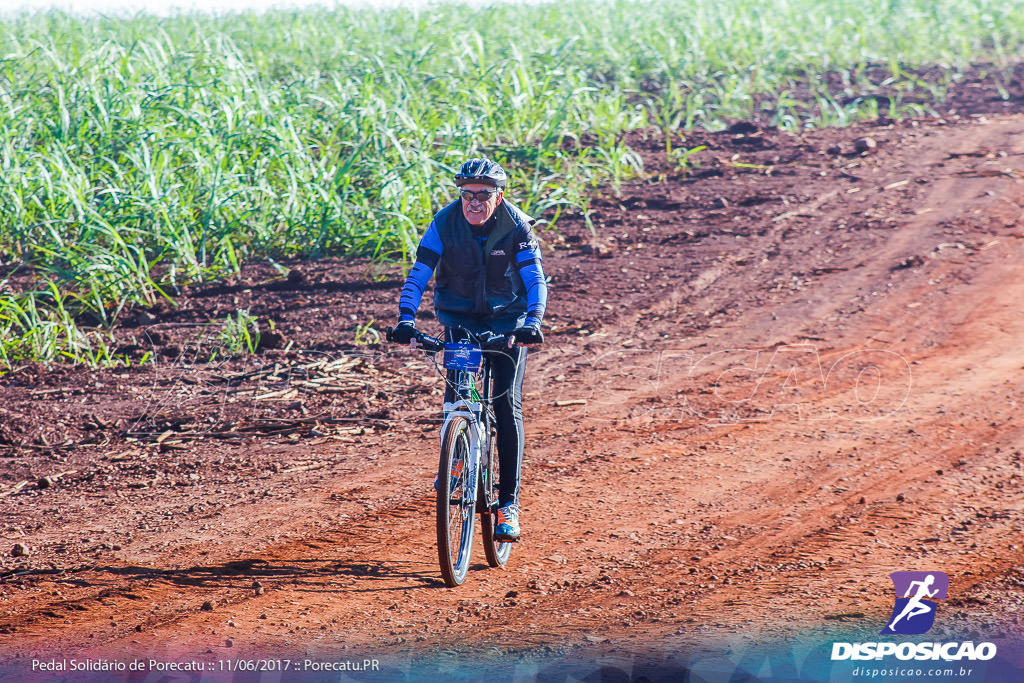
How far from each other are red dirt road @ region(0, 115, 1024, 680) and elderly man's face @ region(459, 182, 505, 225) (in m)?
1.77

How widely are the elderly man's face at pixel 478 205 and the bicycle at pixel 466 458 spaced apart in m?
0.56

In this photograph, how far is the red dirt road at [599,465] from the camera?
430cm

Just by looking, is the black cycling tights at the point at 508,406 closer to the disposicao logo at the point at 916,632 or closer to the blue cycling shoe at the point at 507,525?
the blue cycling shoe at the point at 507,525

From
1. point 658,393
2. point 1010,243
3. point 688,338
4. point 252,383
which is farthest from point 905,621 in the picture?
point 1010,243

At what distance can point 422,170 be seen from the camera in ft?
35.4

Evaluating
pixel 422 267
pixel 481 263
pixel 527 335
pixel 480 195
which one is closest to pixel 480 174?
pixel 480 195

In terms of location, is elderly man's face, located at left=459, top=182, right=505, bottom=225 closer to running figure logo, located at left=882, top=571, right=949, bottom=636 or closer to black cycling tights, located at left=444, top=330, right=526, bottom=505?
black cycling tights, located at left=444, top=330, right=526, bottom=505

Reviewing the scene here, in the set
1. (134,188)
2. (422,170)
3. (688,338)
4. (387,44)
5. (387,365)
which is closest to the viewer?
(387,365)

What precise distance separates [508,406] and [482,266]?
2.27ft

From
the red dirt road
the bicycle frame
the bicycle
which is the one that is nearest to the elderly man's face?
the bicycle

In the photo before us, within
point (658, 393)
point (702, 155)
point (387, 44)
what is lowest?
point (658, 393)

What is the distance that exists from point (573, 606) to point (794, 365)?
4.14 m

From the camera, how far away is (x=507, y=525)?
189 inches

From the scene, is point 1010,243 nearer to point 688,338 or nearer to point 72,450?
point 688,338
